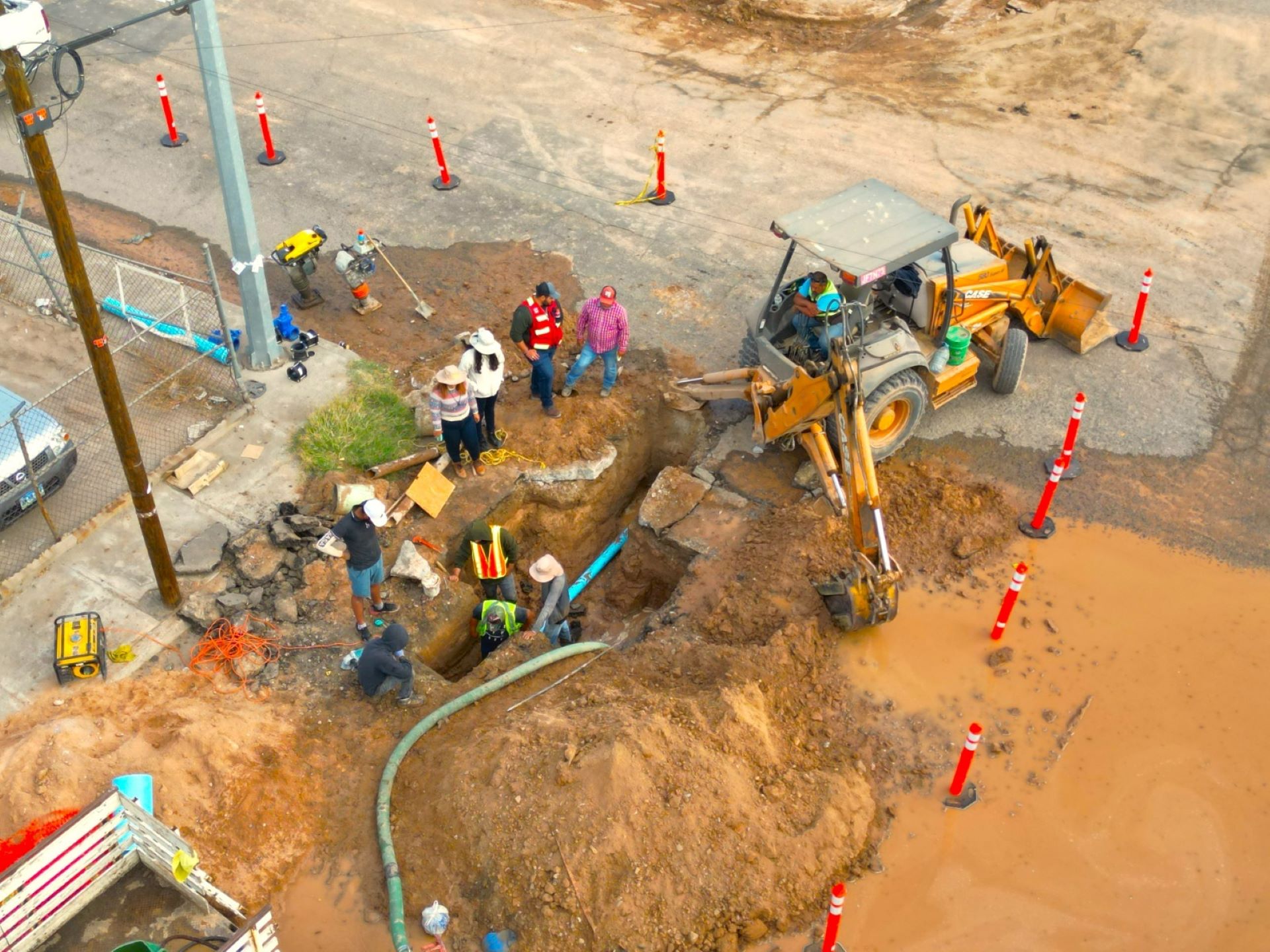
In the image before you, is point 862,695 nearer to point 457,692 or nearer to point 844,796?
point 844,796

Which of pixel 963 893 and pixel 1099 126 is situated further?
pixel 1099 126

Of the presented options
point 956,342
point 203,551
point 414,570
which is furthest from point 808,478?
point 203,551

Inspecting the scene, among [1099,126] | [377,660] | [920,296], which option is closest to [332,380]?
[377,660]

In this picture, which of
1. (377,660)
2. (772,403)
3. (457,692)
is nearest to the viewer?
(377,660)

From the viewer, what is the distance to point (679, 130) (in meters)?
16.8

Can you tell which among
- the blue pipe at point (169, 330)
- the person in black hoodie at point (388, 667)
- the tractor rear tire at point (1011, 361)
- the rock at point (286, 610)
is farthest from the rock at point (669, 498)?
the blue pipe at point (169, 330)

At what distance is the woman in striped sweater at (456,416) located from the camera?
10586 mm

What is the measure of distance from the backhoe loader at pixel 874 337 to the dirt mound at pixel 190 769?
498cm

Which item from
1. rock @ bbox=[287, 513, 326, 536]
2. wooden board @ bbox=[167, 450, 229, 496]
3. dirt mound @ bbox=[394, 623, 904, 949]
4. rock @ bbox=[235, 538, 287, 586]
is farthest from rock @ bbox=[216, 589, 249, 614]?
dirt mound @ bbox=[394, 623, 904, 949]

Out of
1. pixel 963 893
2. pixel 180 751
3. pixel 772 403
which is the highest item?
pixel 772 403

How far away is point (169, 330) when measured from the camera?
41.5ft

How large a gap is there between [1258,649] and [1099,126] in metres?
10.1

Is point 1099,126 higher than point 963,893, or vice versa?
point 1099,126

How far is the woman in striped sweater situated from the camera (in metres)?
10.6
